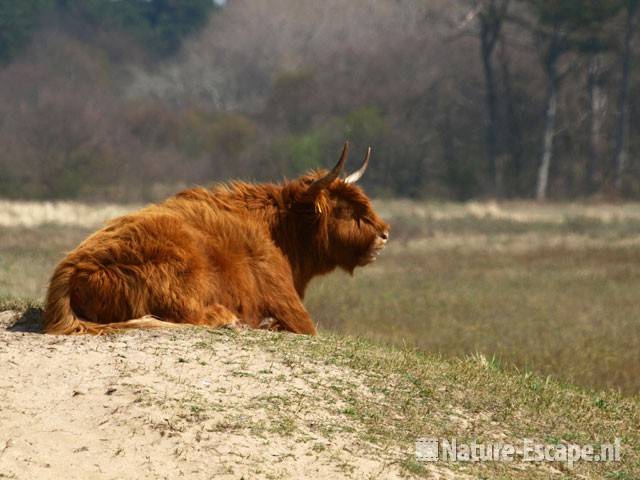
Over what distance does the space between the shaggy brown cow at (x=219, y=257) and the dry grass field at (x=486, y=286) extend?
1657 mm

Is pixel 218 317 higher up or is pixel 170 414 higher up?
pixel 218 317

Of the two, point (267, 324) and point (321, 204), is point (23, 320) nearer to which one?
point (267, 324)

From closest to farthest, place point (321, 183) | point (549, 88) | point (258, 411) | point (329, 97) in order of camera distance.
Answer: point (258, 411) → point (321, 183) → point (329, 97) → point (549, 88)

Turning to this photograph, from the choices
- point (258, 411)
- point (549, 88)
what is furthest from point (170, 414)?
point (549, 88)

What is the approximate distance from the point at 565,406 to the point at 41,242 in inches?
636

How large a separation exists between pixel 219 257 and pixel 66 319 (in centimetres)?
110

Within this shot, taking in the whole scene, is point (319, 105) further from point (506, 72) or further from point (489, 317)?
point (489, 317)

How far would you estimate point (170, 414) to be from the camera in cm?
613

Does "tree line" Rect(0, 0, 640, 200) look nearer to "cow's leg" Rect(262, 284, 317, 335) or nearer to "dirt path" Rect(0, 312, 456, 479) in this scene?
A: "cow's leg" Rect(262, 284, 317, 335)

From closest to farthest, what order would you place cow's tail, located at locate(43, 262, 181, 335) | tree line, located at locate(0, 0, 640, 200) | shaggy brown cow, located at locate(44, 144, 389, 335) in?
cow's tail, located at locate(43, 262, 181, 335) < shaggy brown cow, located at locate(44, 144, 389, 335) < tree line, located at locate(0, 0, 640, 200)

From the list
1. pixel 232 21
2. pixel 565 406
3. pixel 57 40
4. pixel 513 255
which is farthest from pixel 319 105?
pixel 565 406

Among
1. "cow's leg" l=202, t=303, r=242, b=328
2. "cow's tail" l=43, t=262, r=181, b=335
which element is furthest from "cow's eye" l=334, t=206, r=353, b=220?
"cow's tail" l=43, t=262, r=181, b=335

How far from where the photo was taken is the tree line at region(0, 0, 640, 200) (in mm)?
39469

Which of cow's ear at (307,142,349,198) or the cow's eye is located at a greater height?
cow's ear at (307,142,349,198)
